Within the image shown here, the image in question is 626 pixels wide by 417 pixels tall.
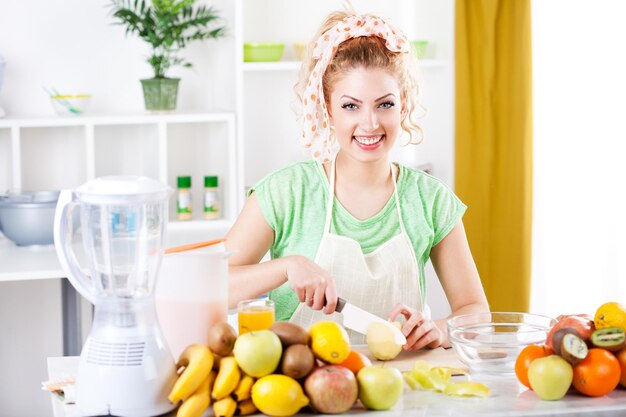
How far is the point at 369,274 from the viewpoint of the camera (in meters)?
2.22

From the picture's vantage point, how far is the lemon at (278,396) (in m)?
1.42

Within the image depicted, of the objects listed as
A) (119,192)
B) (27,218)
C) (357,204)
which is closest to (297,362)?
(119,192)

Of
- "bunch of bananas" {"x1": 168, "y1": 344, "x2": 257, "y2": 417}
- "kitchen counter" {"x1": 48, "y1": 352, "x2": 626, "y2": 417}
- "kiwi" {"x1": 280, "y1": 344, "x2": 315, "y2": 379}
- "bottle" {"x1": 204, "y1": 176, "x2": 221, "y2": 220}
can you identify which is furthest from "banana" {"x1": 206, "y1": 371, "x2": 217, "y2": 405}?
"bottle" {"x1": 204, "y1": 176, "x2": 221, "y2": 220}

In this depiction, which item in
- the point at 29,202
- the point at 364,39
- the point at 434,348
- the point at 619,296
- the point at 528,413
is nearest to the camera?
the point at 528,413

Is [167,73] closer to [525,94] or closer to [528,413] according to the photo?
[525,94]

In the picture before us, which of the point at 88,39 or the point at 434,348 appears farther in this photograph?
the point at 88,39

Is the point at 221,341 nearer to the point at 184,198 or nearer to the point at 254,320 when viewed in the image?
the point at 254,320

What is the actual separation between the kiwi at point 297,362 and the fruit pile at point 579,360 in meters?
0.35

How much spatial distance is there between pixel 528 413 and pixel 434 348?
446 mm

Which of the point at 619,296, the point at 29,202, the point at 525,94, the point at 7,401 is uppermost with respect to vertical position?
the point at 525,94

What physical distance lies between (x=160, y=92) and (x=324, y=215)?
1599 mm

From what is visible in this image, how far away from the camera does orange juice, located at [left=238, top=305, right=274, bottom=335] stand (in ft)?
5.36

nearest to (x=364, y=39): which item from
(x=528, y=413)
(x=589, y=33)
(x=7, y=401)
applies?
(x=528, y=413)

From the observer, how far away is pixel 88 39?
3.82 meters
